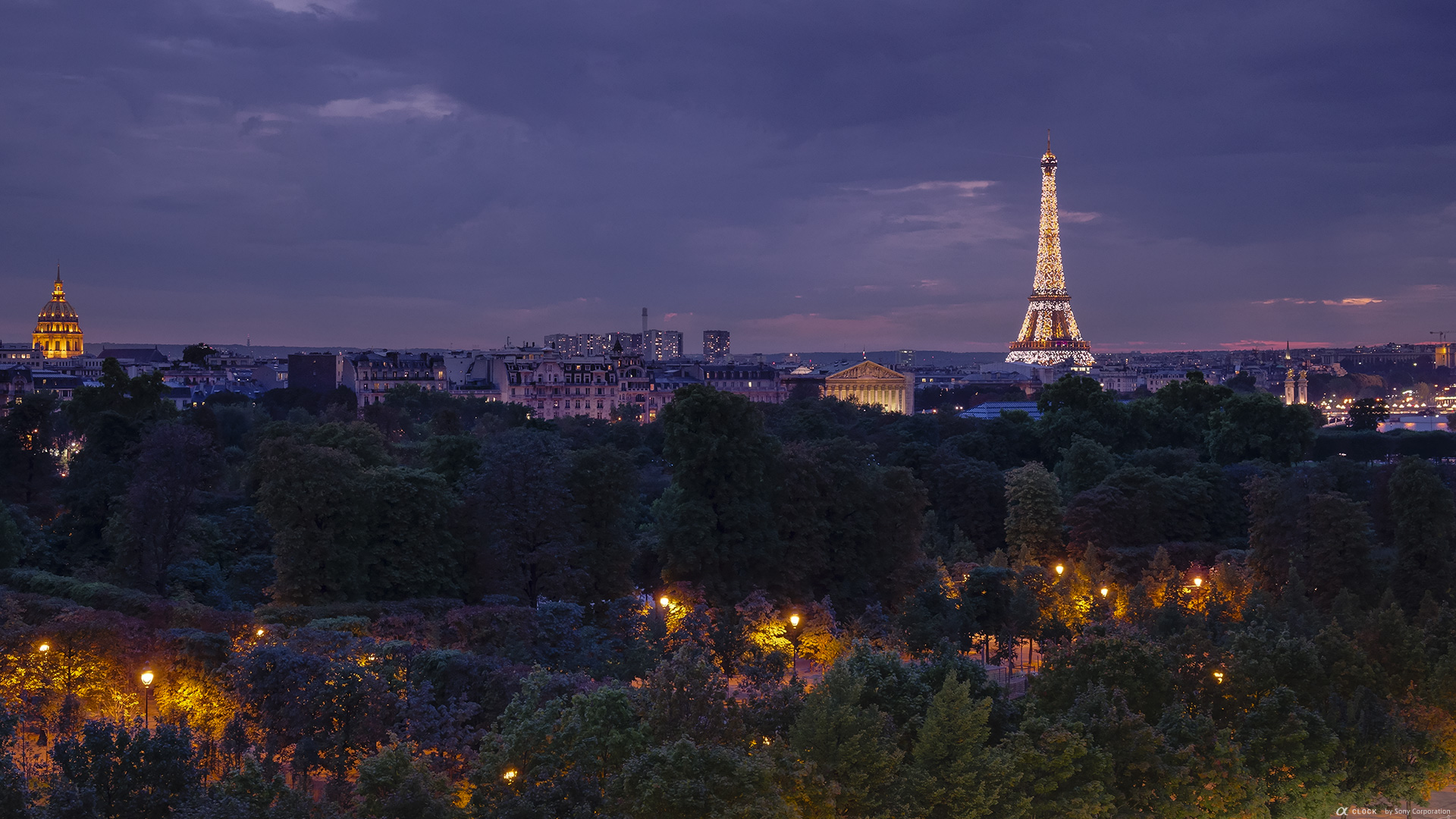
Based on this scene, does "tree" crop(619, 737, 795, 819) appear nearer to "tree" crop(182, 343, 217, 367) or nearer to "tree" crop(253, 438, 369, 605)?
"tree" crop(253, 438, 369, 605)

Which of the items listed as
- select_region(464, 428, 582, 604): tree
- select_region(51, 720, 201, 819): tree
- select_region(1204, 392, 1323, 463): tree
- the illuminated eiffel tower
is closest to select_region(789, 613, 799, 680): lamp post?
select_region(464, 428, 582, 604): tree

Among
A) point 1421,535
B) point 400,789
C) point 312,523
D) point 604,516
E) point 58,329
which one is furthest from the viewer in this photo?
point 58,329

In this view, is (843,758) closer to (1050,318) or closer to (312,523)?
(312,523)

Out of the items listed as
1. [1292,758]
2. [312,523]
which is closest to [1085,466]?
[1292,758]

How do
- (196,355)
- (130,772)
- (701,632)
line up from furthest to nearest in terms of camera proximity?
(196,355) → (701,632) → (130,772)

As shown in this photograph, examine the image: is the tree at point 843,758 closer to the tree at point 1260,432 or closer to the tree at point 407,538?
the tree at point 407,538
